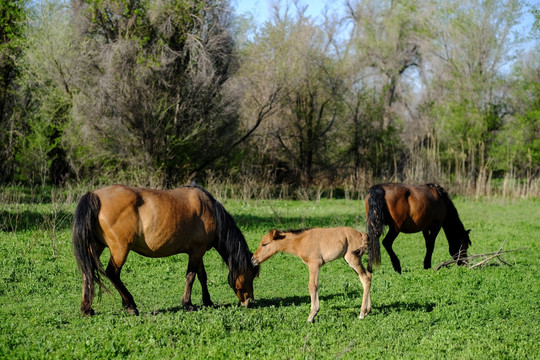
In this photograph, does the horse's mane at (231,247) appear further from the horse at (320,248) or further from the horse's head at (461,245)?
the horse's head at (461,245)

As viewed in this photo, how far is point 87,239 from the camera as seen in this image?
627 centimetres

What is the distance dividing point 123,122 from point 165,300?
1341 cm

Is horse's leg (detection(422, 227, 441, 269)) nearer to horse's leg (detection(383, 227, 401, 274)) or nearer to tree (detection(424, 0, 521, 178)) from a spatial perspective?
horse's leg (detection(383, 227, 401, 274))

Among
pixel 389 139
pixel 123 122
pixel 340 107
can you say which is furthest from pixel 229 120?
pixel 389 139

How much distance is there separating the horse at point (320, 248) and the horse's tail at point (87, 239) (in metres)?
1.94

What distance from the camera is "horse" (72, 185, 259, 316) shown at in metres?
6.31

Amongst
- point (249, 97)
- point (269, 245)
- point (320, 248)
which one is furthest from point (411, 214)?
point (249, 97)

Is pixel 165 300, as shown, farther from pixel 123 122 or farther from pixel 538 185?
pixel 538 185

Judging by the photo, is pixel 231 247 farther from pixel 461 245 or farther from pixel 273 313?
pixel 461 245

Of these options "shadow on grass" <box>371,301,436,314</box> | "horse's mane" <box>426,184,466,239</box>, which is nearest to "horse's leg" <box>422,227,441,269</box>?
"horse's mane" <box>426,184,466,239</box>

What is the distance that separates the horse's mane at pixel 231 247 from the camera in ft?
22.6

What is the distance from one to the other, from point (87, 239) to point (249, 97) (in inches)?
735

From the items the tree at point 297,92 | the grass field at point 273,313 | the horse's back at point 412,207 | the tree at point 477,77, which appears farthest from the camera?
the tree at point 477,77

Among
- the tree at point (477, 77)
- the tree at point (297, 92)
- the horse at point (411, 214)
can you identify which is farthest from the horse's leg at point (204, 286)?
the tree at point (477, 77)
